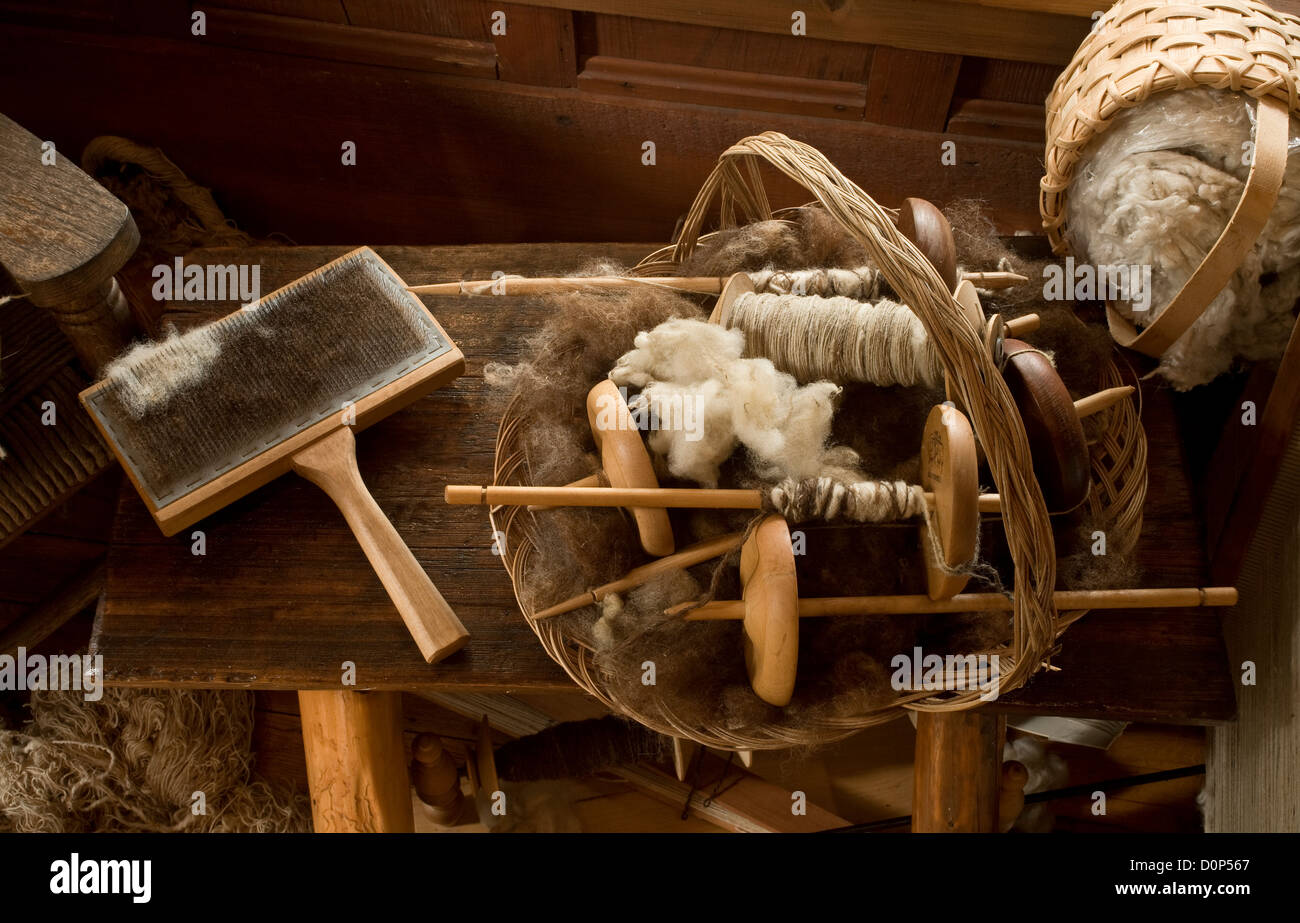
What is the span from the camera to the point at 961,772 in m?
1.48

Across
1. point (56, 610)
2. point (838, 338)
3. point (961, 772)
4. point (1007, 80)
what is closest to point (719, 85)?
point (1007, 80)

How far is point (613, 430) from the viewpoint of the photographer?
4.09 feet

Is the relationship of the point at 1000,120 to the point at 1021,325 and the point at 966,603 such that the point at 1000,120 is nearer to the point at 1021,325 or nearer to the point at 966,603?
the point at 1021,325

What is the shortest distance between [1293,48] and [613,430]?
1.01 meters

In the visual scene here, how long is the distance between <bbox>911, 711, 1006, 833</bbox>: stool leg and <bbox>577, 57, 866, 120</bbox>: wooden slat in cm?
113

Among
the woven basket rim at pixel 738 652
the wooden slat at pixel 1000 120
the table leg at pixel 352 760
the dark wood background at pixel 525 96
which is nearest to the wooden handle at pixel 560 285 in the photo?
the dark wood background at pixel 525 96

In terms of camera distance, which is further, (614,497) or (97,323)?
(97,323)

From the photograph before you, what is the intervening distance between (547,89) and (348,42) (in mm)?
376

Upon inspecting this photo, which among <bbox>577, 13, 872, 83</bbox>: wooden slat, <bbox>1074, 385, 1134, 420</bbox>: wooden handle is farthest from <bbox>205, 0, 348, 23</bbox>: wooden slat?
<bbox>1074, 385, 1134, 420</bbox>: wooden handle

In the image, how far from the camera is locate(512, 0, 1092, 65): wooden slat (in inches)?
69.5

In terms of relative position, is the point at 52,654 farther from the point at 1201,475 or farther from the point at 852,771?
the point at 1201,475

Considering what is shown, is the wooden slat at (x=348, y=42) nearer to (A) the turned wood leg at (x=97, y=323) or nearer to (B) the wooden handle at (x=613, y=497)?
(A) the turned wood leg at (x=97, y=323)

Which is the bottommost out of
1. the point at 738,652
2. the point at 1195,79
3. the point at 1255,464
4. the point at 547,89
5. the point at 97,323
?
the point at 738,652

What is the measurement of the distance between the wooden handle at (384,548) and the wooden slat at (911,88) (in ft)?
3.77
